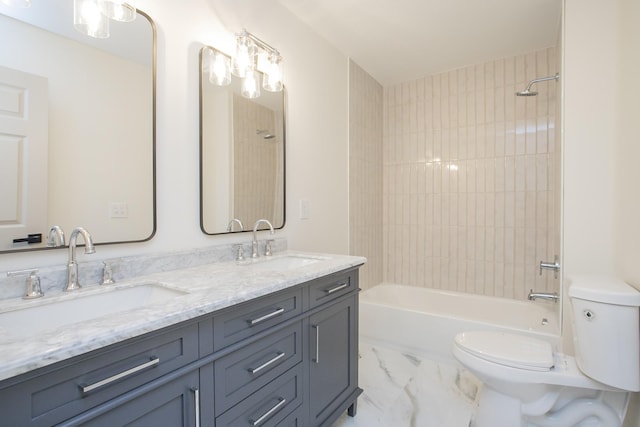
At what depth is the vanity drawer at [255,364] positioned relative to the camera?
3.13ft

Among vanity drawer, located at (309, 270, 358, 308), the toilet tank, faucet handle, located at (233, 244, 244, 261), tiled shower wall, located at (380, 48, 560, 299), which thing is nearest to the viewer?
the toilet tank

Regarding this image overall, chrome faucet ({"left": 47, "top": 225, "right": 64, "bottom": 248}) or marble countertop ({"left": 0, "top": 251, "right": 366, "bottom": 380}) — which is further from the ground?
chrome faucet ({"left": 47, "top": 225, "right": 64, "bottom": 248})

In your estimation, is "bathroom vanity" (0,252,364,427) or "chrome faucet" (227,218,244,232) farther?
"chrome faucet" (227,218,244,232)

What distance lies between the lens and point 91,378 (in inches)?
26.5

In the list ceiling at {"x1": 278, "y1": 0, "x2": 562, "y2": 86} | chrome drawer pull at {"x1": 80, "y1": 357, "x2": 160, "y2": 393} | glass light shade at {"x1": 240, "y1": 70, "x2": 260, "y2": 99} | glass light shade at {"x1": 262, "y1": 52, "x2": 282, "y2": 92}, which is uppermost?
ceiling at {"x1": 278, "y1": 0, "x2": 562, "y2": 86}

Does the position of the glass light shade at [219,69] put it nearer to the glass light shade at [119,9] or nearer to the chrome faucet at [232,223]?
the glass light shade at [119,9]

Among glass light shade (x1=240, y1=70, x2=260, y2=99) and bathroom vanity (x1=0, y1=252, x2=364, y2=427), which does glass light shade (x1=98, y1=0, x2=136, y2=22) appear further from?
bathroom vanity (x1=0, y1=252, x2=364, y2=427)

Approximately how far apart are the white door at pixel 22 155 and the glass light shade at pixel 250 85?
874mm

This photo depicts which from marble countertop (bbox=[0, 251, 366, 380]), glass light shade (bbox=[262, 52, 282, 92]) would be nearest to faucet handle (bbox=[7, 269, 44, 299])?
marble countertop (bbox=[0, 251, 366, 380])

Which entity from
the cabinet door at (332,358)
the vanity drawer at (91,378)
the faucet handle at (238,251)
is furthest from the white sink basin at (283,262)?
the vanity drawer at (91,378)

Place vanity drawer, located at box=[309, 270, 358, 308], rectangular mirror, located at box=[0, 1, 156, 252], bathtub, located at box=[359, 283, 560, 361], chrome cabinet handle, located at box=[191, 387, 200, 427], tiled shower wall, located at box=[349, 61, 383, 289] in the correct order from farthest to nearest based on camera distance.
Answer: tiled shower wall, located at box=[349, 61, 383, 289]
bathtub, located at box=[359, 283, 560, 361]
vanity drawer, located at box=[309, 270, 358, 308]
rectangular mirror, located at box=[0, 1, 156, 252]
chrome cabinet handle, located at box=[191, 387, 200, 427]

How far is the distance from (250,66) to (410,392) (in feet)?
6.74

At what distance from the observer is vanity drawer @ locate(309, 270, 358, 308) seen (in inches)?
53.1

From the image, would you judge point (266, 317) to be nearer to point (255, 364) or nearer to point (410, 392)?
point (255, 364)
